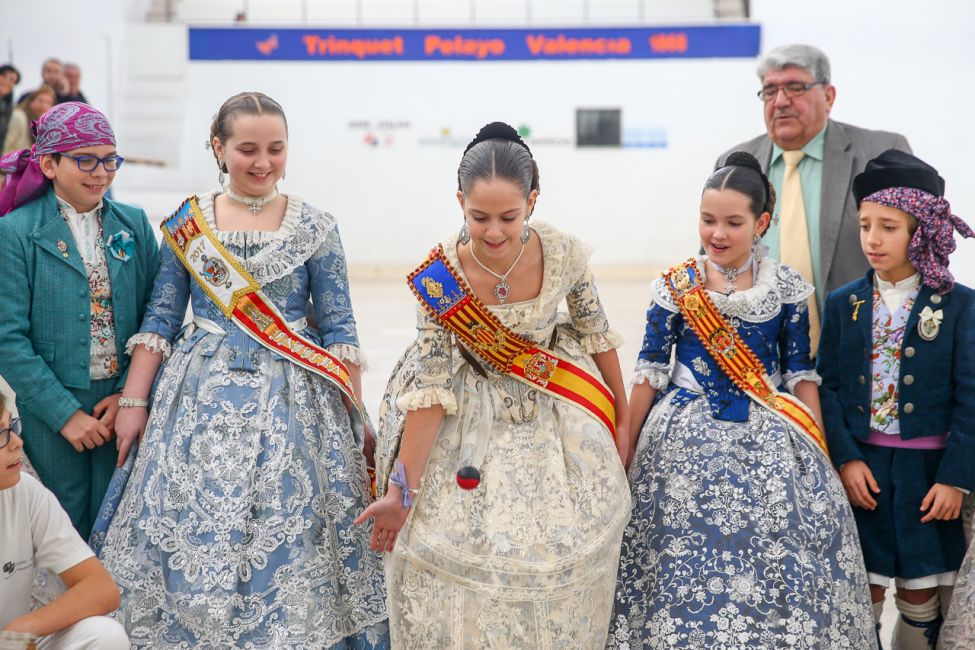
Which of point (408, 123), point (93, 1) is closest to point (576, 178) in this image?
point (408, 123)

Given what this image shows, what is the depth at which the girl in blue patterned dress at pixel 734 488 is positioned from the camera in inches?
90.6

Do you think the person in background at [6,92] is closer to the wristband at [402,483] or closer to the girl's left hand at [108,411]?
the girl's left hand at [108,411]

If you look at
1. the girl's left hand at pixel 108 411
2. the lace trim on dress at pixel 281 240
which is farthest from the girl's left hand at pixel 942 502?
the girl's left hand at pixel 108 411

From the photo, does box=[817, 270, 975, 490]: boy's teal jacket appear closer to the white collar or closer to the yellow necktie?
the white collar

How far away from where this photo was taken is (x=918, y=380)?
248cm

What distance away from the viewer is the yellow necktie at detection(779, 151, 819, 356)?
2.99 meters

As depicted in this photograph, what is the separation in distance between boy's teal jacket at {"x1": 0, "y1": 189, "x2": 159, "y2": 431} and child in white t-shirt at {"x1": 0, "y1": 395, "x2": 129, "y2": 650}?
0.36 metres

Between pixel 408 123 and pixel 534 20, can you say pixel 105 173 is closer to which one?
pixel 408 123

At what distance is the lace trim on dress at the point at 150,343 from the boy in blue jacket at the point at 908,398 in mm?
1586

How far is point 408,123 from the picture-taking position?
1272 centimetres

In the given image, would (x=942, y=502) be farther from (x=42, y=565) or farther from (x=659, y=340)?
(x=42, y=565)

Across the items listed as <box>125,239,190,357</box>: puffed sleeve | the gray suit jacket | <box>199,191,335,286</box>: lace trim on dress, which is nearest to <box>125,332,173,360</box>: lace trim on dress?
<box>125,239,190,357</box>: puffed sleeve

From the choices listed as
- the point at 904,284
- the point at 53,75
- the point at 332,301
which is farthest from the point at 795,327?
the point at 53,75

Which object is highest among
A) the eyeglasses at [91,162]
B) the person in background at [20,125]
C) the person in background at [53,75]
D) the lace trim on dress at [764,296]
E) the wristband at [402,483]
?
the person in background at [53,75]
